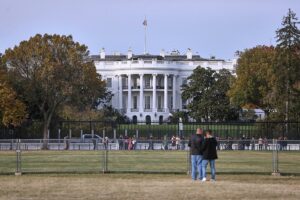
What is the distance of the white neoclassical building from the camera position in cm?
13262

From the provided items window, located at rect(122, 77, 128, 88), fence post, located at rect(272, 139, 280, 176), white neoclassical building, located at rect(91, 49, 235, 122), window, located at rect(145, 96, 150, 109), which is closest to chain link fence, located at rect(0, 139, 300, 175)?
fence post, located at rect(272, 139, 280, 176)

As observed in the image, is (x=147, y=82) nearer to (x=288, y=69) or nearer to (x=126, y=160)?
(x=288, y=69)

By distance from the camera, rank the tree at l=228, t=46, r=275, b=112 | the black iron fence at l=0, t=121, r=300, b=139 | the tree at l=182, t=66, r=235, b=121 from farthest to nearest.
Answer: the tree at l=182, t=66, r=235, b=121 → the tree at l=228, t=46, r=275, b=112 → the black iron fence at l=0, t=121, r=300, b=139

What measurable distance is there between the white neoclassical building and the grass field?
337 ft

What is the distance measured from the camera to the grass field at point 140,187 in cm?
2070

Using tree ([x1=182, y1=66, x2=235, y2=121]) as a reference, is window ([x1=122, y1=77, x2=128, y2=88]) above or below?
above

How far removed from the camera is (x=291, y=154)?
52188 mm

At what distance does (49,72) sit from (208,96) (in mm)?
39834

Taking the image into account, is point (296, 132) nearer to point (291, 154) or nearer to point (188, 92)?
point (291, 154)

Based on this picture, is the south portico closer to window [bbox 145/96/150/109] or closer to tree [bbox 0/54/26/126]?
window [bbox 145/96/150/109]

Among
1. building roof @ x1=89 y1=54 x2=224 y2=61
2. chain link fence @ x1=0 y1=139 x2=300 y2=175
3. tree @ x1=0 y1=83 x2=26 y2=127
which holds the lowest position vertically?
chain link fence @ x1=0 y1=139 x2=300 y2=175

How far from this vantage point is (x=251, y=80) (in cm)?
9562

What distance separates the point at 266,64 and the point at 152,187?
7154 centimetres

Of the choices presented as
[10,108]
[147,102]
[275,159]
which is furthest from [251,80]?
[275,159]
